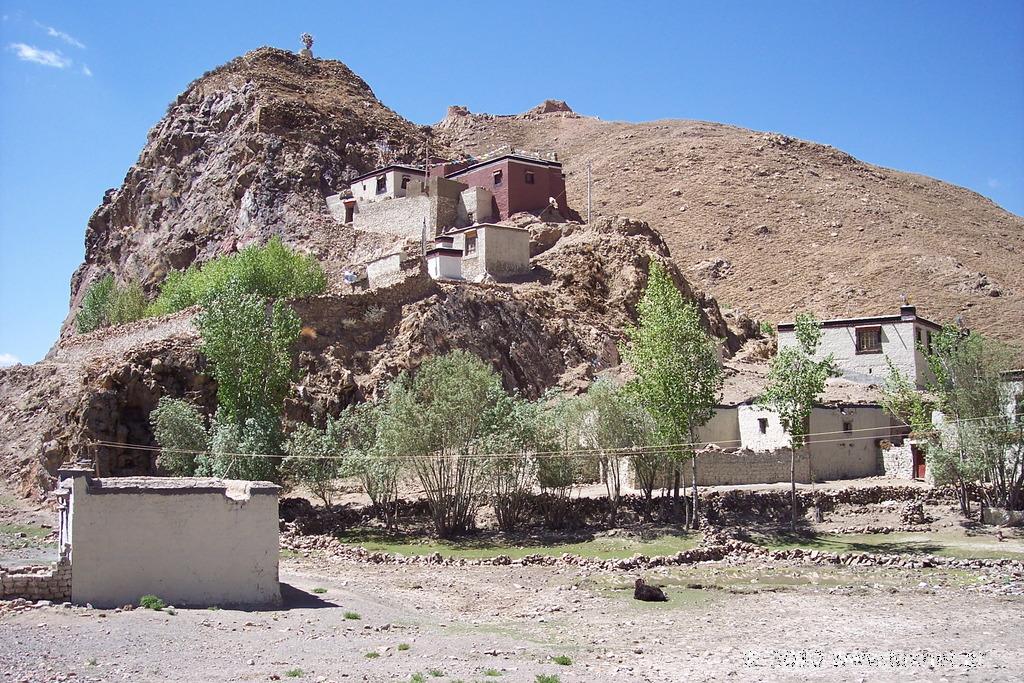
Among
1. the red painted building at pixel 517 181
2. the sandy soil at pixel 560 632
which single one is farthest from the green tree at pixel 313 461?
the red painted building at pixel 517 181

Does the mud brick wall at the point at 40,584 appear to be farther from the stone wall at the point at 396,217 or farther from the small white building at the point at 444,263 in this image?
the stone wall at the point at 396,217

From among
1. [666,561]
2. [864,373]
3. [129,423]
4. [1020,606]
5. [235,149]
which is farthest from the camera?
[235,149]

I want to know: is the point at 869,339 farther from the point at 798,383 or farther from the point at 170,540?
the point at 170,540

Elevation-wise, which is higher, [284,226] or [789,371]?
[284,226]

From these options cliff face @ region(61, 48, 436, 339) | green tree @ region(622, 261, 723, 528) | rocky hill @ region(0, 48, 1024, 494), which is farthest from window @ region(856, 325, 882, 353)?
cliff face @ region(61, 48, 436, 339)

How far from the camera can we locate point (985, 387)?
123 ft

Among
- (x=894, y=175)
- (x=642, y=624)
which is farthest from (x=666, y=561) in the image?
(x=894, y=175)

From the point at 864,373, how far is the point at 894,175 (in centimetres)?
6690

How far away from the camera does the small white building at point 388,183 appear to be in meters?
64.1

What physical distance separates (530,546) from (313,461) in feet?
27.7

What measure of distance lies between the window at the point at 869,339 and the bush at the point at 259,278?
26.3m

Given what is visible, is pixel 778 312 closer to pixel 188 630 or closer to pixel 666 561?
pixel 666 561

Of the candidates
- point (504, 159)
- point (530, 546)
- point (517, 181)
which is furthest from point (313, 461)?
point (504, 159)

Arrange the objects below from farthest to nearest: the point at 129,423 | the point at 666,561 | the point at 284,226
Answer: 1. the point at 284,226
2. the point at 129,423
3. the point at 666,561
